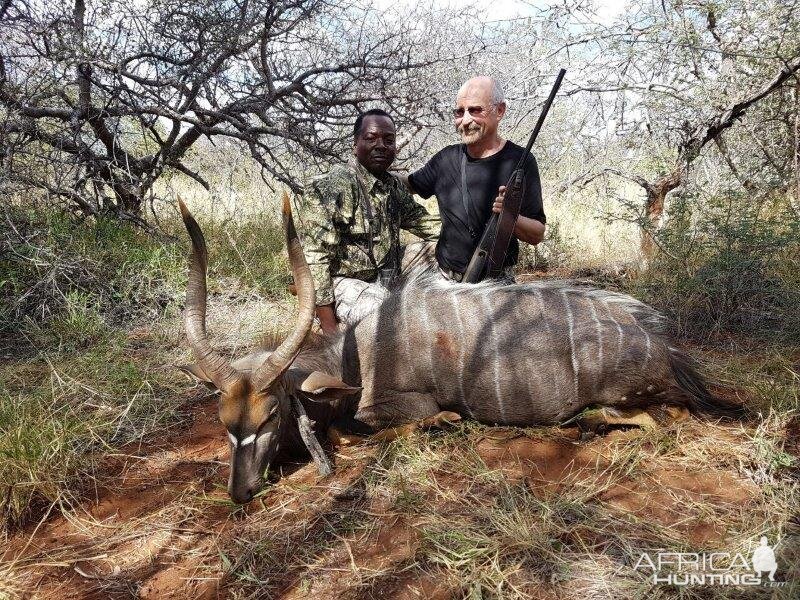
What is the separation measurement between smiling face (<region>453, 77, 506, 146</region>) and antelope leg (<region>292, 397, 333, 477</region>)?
7.07 feet

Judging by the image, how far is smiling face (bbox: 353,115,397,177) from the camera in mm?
3702

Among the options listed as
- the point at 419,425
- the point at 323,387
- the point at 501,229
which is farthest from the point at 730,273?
the point at 323,387

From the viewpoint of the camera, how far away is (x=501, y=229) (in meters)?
3.37

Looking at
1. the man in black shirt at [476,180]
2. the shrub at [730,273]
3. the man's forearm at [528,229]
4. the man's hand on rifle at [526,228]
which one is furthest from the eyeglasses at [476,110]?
the shrub at [730,273]

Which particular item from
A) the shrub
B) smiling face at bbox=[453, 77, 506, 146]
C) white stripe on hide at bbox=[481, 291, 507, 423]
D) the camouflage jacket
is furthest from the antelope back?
the shrub

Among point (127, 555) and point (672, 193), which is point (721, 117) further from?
point (127, 555)

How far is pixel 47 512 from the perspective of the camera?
7.52 feet

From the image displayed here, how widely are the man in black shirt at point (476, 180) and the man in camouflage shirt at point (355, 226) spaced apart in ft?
1.36

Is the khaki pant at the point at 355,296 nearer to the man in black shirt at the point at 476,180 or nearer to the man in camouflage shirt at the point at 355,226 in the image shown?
the man in camouflage shirt at the point at 355,226

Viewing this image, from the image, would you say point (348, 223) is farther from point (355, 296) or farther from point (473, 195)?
point (473, 195)

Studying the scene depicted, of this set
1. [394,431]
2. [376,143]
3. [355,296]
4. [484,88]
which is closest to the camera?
[394,431]

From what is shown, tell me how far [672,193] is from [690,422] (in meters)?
2.94

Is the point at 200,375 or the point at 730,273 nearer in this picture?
the point at 200,375

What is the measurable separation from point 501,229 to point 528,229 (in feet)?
0.75
